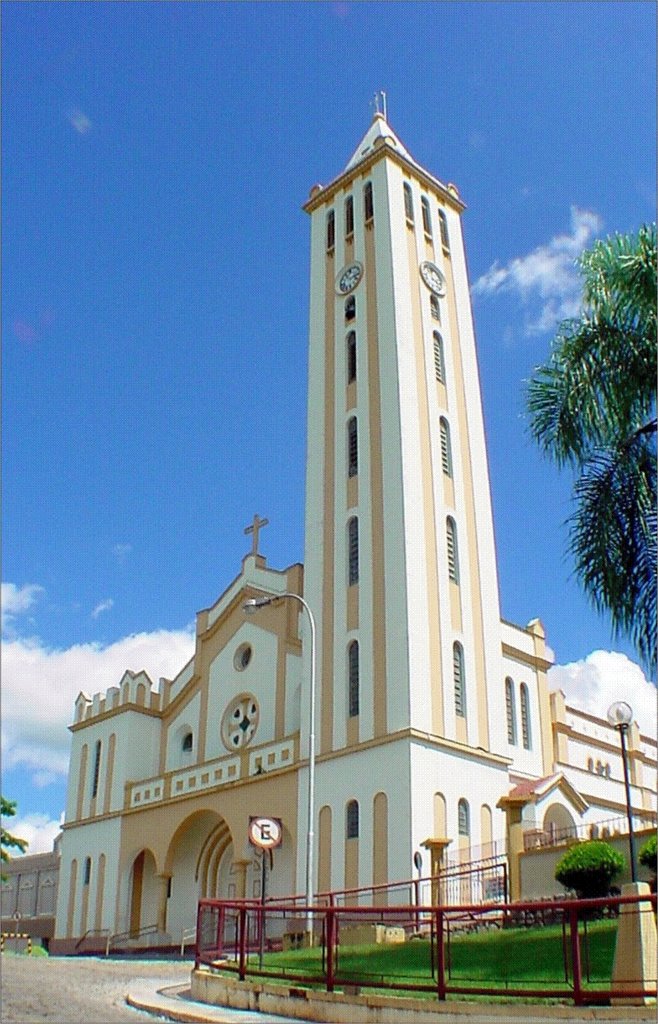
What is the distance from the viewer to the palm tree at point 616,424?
14828 millimetres

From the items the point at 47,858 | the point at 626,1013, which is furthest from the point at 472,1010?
the point at 47,858

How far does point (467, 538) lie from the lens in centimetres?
3272

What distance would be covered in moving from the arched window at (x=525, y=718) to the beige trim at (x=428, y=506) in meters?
6.66

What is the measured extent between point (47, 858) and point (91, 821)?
66.9ft

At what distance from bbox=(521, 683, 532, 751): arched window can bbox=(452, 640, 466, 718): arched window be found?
17.5 feet

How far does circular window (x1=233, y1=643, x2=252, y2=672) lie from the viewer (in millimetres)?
36500

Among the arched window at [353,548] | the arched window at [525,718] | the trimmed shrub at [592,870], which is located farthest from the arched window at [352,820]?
the trimmed shrub at [592,870]

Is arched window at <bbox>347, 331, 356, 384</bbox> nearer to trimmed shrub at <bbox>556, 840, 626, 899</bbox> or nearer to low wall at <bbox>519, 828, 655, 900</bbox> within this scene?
low wall at <bbox>519, 828, 655, 900</bbox>

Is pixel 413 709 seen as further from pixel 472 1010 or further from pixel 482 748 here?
pixel 472 1010

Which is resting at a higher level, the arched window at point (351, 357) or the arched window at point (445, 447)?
the arched window at point (351, 357)

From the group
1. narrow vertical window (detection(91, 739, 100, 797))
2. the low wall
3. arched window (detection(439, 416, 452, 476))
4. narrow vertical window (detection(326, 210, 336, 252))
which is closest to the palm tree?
the low wall

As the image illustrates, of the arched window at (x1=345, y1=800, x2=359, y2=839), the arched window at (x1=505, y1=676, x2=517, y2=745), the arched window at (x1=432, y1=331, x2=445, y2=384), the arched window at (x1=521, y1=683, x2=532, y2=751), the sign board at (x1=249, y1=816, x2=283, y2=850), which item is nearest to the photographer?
the sign board at (x1=249, y1=816, x2=283, y2=850)

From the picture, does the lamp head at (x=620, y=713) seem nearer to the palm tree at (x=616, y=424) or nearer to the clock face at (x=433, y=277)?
the palm tree at (x=616, y=424)

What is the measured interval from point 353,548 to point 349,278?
10.9 m
